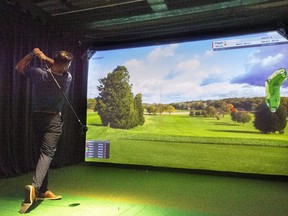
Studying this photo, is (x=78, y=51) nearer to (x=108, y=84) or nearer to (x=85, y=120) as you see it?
(x=108, y=84)

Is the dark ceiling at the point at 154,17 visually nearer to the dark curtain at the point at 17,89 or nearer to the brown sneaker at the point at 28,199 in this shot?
the dark curtain at the point at 17,89

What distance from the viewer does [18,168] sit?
394 centimetres

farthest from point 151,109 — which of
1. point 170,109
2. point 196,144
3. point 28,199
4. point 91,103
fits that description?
point 28,199

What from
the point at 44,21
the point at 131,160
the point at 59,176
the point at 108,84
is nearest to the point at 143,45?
the point at 108,84

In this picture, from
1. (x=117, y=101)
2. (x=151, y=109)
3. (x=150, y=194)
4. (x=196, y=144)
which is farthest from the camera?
(x=117, y=101)

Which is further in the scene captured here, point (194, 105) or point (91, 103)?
point (91, 103)

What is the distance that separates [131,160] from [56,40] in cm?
234

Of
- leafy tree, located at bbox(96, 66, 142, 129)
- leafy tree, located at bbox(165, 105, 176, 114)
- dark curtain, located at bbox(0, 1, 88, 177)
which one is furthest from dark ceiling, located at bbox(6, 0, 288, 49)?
leafy tree, located at bbox(165, 105, 176, 114)

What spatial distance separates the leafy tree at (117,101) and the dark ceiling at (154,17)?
0.63 meters

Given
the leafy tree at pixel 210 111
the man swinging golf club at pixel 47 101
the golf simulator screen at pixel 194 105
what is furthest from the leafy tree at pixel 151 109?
the man swinging golf club at pixel 47 101

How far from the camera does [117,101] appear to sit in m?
5.03

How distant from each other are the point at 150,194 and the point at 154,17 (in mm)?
2410

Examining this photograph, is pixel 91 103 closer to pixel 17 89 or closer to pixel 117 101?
pixel 117 101

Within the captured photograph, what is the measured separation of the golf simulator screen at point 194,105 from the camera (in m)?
4.03
